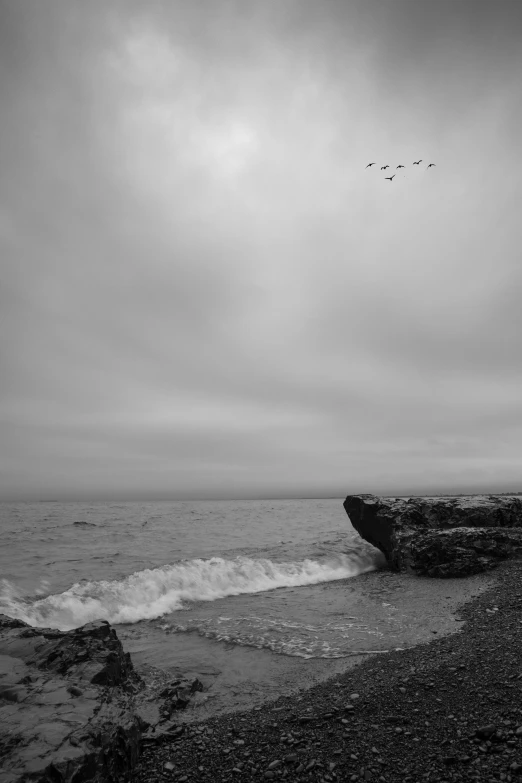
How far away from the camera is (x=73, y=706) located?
606cm

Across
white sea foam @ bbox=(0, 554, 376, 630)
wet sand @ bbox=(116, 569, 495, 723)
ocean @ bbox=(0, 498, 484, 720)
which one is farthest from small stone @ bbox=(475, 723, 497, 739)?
white sea foam @ bbox=(0, 554, 376, 630)

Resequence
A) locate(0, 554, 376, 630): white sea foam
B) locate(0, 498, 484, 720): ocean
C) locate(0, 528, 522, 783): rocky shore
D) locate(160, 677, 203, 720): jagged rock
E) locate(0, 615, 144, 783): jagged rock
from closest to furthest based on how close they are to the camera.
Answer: locate(0, 615, 144, 783): jagged rock → locate(0, 528, 522, 783): rocky shore → locate(160, 677, 203, 720): jagged rock → locate(0, 498, 484, 720): ocean → locate(0, 554, 376, 630): white sea foam

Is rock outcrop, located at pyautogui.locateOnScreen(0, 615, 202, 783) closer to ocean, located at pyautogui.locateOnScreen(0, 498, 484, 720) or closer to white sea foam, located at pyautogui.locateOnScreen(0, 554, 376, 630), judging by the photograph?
ocean, located at pyautogui.locateOnScreen(0, 498, 484, 720)

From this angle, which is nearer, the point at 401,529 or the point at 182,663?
the point at 182,663

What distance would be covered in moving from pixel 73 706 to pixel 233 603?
11.5 meters

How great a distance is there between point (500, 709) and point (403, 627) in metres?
5.87

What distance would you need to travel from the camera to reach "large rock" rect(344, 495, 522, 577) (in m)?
18.4

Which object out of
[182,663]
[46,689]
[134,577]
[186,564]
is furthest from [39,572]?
[46,689]

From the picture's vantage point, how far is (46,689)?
257 inches

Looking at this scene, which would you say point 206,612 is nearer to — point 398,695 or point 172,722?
point 172,722

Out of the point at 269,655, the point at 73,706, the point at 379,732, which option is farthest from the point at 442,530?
the point at 73,706

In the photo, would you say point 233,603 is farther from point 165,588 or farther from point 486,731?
point 486,731

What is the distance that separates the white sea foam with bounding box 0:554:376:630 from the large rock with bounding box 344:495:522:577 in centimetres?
317

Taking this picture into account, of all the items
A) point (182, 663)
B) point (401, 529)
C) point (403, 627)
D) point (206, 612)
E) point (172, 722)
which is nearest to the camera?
point (172, 722)
